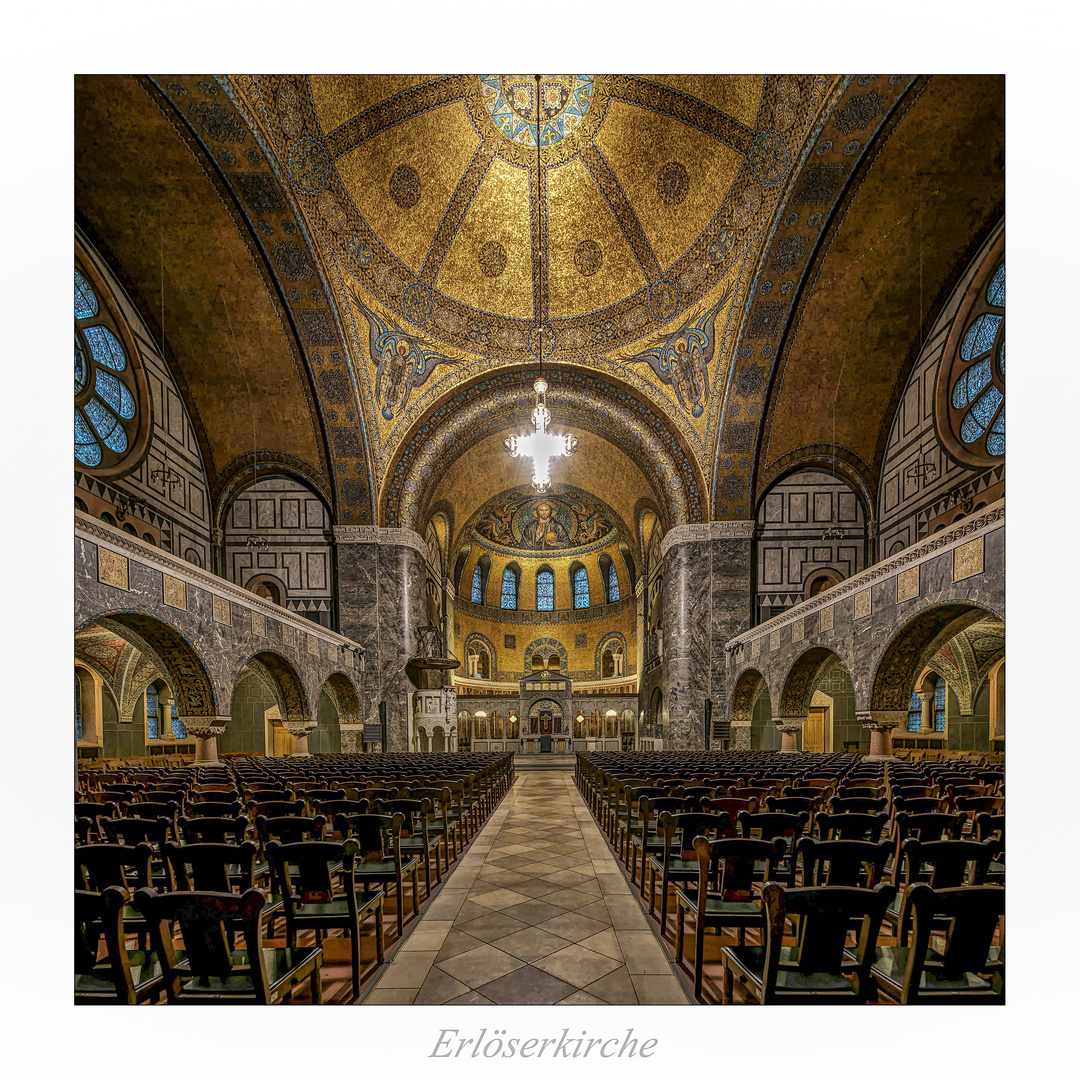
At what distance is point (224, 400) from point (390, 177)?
8.11 metres

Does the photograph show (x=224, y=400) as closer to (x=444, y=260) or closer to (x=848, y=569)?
(x=444, y=260)

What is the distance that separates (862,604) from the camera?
12695 mm

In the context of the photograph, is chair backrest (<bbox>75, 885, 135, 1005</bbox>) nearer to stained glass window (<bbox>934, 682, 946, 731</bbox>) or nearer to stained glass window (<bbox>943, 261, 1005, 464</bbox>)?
stained glass window (<bbox>943, 261, 1005, 464</bbox>)

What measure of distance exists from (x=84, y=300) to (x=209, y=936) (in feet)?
56.7

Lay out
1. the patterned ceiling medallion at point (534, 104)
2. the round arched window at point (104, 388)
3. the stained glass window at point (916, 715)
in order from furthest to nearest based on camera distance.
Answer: the stained glass window at point (916, 715) < the patterned ceiling medallion at point (534, 104) < the round arched window at point (104, 388)

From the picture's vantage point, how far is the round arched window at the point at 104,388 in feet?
49.8

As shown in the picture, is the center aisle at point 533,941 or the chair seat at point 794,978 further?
the center aisle at point 533,941

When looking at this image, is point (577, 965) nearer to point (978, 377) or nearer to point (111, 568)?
point (111, 568)

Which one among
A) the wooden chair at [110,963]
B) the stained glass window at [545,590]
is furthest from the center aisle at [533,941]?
the stained glass window at [545,590]

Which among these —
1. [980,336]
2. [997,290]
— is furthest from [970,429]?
[997,290]

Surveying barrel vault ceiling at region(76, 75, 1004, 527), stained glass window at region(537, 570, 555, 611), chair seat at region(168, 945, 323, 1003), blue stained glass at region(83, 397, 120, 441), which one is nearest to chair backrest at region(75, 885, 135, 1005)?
chair seat at region(168, 945, 323, 1003)

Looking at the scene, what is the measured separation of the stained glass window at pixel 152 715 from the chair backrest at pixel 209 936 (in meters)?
18.8

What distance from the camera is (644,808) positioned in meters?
5.27

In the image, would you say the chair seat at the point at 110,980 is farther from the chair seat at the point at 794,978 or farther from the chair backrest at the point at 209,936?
the chair seat at the point at 794,978
